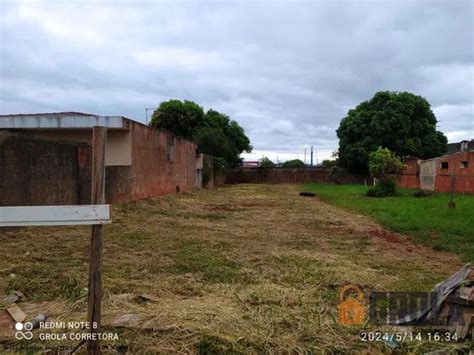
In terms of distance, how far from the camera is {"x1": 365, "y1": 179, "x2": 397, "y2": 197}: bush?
837 inches

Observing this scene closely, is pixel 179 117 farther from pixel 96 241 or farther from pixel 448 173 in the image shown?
pixel 96 241

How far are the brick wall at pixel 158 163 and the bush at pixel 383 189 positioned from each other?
34.9 feet

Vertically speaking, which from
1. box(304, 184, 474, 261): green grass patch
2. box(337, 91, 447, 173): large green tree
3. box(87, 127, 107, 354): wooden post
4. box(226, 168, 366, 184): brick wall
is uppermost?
box(337, 91, 447, 173): large green tree

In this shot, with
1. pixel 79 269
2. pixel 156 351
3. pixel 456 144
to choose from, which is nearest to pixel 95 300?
pixel 156 351

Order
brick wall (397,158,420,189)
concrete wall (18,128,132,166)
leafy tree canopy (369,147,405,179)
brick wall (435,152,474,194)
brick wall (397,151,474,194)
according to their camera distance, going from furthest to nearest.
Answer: brick wall (397,158,420,189) → brick wall (397,151,474,194) → brick wall (435,152,474,194) → leafy tree canopy (369,147,405,179) → concrete wall (18,128,132,166)

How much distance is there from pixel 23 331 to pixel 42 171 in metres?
6.61

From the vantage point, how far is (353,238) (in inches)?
335

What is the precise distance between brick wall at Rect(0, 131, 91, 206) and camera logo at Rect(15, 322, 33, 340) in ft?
17.3

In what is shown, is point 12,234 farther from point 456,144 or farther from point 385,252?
point 456,144

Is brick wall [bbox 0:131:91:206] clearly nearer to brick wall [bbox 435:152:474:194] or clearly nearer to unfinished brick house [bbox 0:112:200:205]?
unfinished brick house [bbox 0:112:200:205]

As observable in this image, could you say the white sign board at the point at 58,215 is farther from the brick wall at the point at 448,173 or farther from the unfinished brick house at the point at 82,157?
the brick wall at the point at 448,173

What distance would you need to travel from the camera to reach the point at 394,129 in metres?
33.2

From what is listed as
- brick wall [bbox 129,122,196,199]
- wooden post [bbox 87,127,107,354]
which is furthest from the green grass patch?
brick wall [bbox 129,122,196,199]

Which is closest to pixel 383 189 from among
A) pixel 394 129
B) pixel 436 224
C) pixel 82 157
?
pixel 436 224
